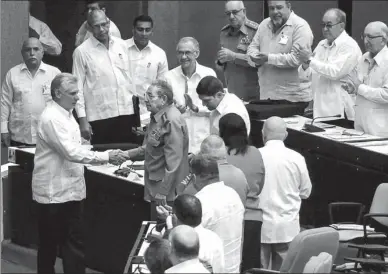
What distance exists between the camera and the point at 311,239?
8.48 metres

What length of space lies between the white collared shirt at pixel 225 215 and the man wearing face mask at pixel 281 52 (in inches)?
161

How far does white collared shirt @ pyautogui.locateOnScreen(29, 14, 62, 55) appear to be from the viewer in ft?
45.0

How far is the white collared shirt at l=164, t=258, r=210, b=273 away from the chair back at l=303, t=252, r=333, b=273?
3.07ft

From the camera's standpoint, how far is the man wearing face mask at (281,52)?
1208 cm

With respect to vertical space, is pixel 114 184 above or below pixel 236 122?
below

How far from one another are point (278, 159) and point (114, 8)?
21.5 feet

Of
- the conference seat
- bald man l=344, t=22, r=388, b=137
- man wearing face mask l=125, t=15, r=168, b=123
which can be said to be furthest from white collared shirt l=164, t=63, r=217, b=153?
the conference seat

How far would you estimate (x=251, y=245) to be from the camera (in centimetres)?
928

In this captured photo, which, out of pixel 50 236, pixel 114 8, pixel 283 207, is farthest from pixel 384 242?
pixel 114 8

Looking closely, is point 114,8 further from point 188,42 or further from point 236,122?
point 236,122

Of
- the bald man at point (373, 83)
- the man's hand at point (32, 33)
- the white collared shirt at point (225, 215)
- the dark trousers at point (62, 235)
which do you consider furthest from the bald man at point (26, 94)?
the white collared shirt at point (225, 215)

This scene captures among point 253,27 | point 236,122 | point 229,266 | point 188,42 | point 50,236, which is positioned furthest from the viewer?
point 253,27

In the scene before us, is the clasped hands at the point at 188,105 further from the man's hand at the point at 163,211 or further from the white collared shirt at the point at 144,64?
the man's hand at the point at 163,211

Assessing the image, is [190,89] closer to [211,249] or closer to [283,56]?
[283,56]
